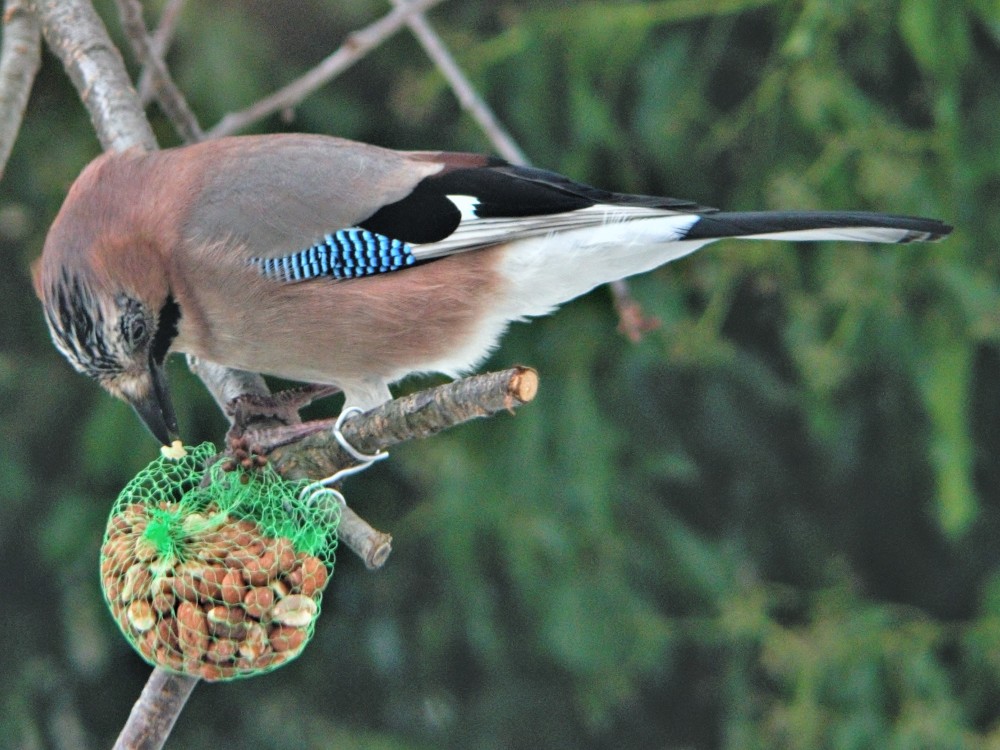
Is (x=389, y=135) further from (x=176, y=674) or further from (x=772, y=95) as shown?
(x=176, y=674)

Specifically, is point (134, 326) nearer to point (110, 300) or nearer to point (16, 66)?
point (110, 300)

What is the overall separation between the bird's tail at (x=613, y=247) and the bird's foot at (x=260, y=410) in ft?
1.86

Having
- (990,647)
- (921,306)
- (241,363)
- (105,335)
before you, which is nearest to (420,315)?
(241,363)

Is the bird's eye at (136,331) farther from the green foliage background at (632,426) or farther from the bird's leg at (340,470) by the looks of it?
the green foliage background at (632,426)

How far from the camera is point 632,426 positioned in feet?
14.5

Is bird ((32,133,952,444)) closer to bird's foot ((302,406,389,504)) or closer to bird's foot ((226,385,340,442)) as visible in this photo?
bird's foot ((226,385,340,442))

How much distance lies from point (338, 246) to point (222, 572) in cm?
97

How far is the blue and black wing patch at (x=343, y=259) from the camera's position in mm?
2963

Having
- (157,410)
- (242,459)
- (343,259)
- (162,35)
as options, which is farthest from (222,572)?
(162,35)

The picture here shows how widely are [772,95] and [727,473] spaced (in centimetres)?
143

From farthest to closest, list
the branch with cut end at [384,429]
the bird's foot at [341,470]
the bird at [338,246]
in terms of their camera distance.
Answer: the bird at [338,246]
the bird's foot at [341,470]
the branch with cut end at [384,429]

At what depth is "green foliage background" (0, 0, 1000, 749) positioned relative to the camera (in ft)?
13.1

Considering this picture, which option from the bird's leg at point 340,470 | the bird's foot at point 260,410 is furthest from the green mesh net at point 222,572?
the bird's foot at point 260,410

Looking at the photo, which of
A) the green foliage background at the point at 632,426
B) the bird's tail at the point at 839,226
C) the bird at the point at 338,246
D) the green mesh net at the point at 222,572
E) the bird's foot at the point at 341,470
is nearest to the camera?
the green mesh net at the point at 222,572
